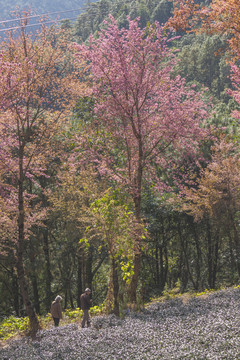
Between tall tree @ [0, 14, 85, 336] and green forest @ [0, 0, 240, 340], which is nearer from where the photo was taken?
tall tree @ [0, 14, 85, 336]

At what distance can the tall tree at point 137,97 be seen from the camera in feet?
38.9

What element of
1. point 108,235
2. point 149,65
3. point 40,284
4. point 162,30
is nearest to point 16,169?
point 108,235

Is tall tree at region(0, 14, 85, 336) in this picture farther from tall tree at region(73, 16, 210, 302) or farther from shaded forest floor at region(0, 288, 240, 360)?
shaded forest floor at region(0, 288, 240, 360)

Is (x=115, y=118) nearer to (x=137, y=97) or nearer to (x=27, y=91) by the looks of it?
(x=137, y=97)

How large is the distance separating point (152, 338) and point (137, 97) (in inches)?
293

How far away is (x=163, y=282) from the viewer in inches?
907

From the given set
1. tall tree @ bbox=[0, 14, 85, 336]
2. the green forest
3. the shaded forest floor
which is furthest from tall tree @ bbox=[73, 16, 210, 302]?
the shaded forest floor

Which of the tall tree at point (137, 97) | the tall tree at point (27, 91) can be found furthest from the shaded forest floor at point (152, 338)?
the tall tree at point (137, 97)

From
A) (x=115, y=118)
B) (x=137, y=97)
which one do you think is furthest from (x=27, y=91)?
(x=137, y=97)

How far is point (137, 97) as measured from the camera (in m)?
12.1

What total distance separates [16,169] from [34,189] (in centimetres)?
926

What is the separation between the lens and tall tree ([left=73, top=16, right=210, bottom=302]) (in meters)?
11.9

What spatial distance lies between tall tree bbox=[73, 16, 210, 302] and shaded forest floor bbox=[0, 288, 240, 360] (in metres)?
2.40

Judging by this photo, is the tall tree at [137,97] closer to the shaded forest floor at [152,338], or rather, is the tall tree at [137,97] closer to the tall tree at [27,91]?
the tall tree at [27,91]
